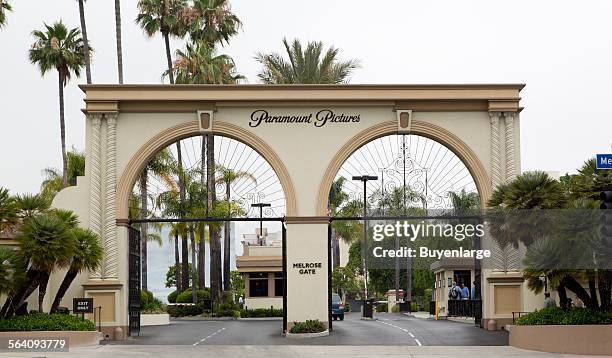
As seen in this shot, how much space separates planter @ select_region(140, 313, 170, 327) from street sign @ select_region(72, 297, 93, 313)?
13.9m

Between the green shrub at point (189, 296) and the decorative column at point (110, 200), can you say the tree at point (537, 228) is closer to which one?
the decorative column at point (110, 200)

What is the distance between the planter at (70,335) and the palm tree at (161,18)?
26133 millimetres

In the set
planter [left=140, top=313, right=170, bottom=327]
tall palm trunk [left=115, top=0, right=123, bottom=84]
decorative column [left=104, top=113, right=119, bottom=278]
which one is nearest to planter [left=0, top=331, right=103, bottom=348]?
decorative column [left=104, top=113, right=119, bottom=278]

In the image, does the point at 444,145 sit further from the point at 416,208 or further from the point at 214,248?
the point at 214,248

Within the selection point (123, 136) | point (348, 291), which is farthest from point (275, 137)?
point (348, 291)

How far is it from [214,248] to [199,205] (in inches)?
109

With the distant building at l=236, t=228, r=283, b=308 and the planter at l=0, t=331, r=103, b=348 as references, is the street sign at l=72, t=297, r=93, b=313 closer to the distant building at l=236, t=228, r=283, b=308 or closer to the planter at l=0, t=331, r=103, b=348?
the planter at l=0, t=331, r=103, b=348

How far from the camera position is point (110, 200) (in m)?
31.7

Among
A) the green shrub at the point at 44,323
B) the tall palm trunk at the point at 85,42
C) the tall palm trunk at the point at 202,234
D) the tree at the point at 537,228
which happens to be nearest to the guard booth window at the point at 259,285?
the tall palm trunk at the point at 202,234

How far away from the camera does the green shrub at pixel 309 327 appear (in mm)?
30906

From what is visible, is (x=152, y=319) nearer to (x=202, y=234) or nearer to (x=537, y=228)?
(x=202, y=234)

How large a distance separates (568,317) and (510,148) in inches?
312

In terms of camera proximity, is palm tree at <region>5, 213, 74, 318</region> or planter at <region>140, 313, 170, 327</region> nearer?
palm tree at <region>5, 213, 74, 318</region>

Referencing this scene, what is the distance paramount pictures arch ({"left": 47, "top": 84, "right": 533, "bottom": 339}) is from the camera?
31500mm
